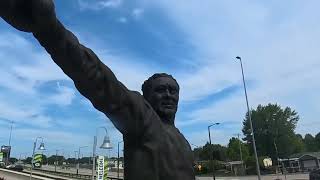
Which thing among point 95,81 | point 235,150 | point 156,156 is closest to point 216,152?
point 235,150

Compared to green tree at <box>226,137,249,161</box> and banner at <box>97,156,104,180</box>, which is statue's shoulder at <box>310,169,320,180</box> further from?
green tree at <box>226,137,249,161</box>

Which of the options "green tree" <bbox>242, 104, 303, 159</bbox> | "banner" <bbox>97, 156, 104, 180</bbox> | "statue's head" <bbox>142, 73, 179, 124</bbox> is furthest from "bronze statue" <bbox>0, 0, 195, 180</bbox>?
"green tree" <bbox>242, 104, 303, 159</bbox>

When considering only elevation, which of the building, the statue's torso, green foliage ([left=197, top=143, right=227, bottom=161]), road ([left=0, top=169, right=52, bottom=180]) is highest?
green foliage ([left=197, top=143, right=227, bottom=161])

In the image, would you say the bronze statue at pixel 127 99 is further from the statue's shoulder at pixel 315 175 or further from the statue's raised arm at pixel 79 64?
the statue's shoulder at pixel 315 175

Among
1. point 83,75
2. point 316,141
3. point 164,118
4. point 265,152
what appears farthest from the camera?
point 316,141

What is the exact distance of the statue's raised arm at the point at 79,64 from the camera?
214cm

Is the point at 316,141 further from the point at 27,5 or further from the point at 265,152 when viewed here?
the point at 27,5

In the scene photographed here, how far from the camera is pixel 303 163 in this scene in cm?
8438

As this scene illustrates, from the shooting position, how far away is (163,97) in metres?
3.27

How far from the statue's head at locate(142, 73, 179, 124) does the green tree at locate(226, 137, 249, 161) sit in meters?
100

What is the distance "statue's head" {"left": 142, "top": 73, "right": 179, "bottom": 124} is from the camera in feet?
10.7

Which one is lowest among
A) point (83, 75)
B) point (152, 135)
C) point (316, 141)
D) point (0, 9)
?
point (152, 135)

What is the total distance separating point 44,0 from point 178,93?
5.08ft

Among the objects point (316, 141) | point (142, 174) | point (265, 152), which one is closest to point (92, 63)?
point (142, 174)
